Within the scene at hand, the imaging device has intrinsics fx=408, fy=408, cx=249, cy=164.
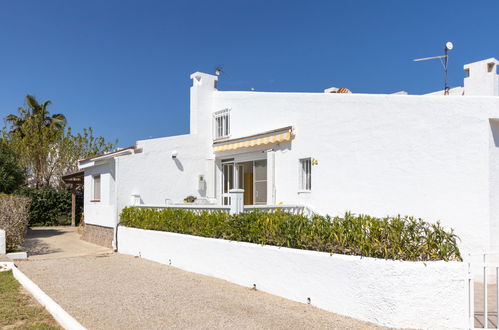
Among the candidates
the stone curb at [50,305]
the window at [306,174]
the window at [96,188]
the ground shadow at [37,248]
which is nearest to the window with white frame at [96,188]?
the window at [96,188]

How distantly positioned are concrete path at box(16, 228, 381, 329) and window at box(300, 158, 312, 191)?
614 centimetres

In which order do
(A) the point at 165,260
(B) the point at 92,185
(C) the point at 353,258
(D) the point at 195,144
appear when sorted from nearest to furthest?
(C) the point at 353,258 < (A) the point at 165,260 < (D) the point at 195,144 < (B) the point at 92,185

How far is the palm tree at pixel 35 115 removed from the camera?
5062 cm

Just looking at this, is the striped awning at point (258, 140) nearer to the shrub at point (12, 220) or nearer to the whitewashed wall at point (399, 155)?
the whitewashed wall at point (399, 155)

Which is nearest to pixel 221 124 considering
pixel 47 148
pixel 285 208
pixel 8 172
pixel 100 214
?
pixel 100 214

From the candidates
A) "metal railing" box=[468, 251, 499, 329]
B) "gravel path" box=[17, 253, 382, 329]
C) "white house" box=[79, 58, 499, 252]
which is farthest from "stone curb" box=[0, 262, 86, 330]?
"white house" box=[79, 58, 499, 252]

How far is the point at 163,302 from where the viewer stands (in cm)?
1078

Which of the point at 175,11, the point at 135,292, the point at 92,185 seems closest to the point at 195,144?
the point at 92,185

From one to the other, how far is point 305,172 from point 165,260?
7079 mm

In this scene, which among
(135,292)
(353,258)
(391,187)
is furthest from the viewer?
(391,187)

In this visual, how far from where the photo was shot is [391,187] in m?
13.9

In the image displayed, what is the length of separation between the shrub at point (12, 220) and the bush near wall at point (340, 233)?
370 inches

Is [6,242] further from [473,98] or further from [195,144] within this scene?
[473,98]

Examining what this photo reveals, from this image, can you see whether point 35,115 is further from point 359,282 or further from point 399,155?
point 359,282
